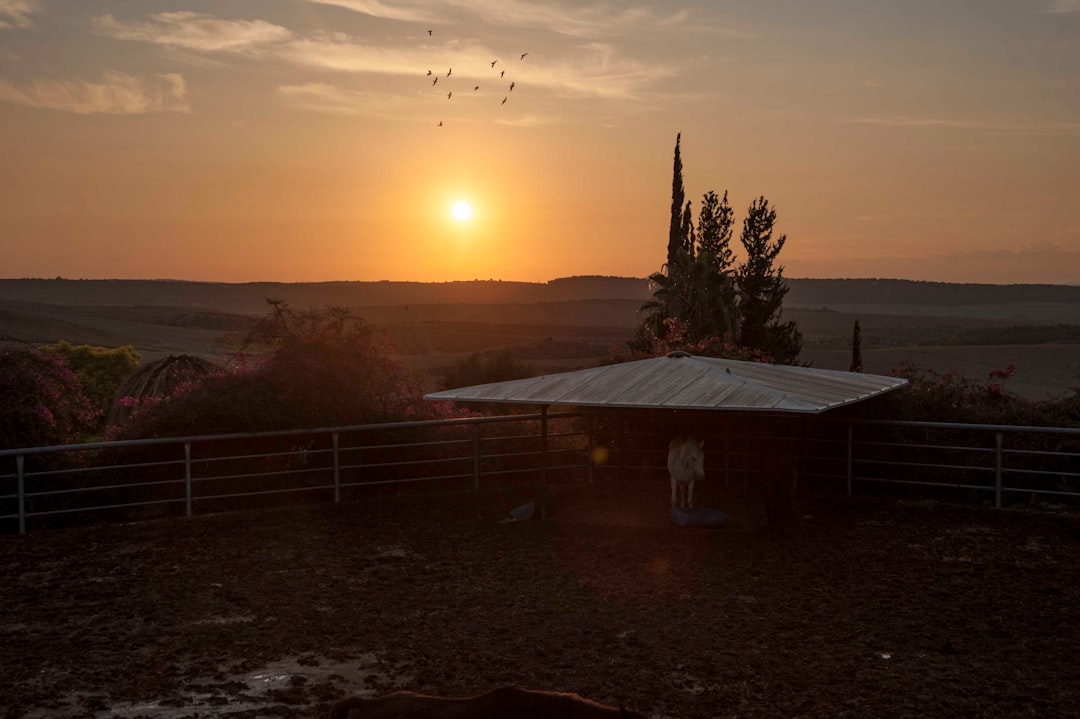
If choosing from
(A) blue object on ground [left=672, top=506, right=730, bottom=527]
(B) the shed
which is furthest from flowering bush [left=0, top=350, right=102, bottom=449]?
(A) blue object on ground [left=672, top=506, right=730, bottom=527]

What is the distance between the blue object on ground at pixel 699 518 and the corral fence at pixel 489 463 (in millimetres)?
1354

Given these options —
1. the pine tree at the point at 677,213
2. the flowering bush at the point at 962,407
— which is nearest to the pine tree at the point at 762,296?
the pine tree at the point at 677,213

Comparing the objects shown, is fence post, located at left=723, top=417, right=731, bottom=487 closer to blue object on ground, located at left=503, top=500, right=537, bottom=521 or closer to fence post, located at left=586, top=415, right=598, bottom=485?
fence post, located at left=586, top=415, right=598, bottom=485

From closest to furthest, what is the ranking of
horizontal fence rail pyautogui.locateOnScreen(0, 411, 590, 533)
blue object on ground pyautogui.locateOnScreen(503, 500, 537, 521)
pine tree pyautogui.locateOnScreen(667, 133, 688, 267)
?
blue object on ground pyautogui.locateOnScreen(503, 500, 537, 521)
horizontal fence rail pyautogui.locateOnScreen(0, 411, 590, 533)
pine tree pyautogui.locateOnScreen(667, 133, 688, 267)

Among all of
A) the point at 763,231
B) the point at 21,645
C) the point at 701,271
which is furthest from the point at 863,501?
the point at 763,231

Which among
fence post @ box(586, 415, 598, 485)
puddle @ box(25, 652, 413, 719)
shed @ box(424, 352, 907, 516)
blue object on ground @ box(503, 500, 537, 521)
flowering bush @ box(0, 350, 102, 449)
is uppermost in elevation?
shed @ box(424, 352, 907, 516)

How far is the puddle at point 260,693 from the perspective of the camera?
7570 millimetres

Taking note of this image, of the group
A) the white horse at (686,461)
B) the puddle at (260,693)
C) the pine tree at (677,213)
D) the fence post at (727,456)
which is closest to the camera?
the puddle at (260,693)

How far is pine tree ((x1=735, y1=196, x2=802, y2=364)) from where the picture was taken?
4781cm

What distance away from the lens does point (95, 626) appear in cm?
999

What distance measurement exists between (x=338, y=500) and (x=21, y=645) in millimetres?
7430

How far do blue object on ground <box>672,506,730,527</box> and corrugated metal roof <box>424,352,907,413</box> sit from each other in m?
1.87

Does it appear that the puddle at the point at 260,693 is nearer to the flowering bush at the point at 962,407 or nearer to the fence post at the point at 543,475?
the fence post at the point at 543,475

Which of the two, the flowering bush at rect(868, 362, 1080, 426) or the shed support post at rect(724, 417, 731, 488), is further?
the flowering bush at rect(868, 362, 1080, 426)
